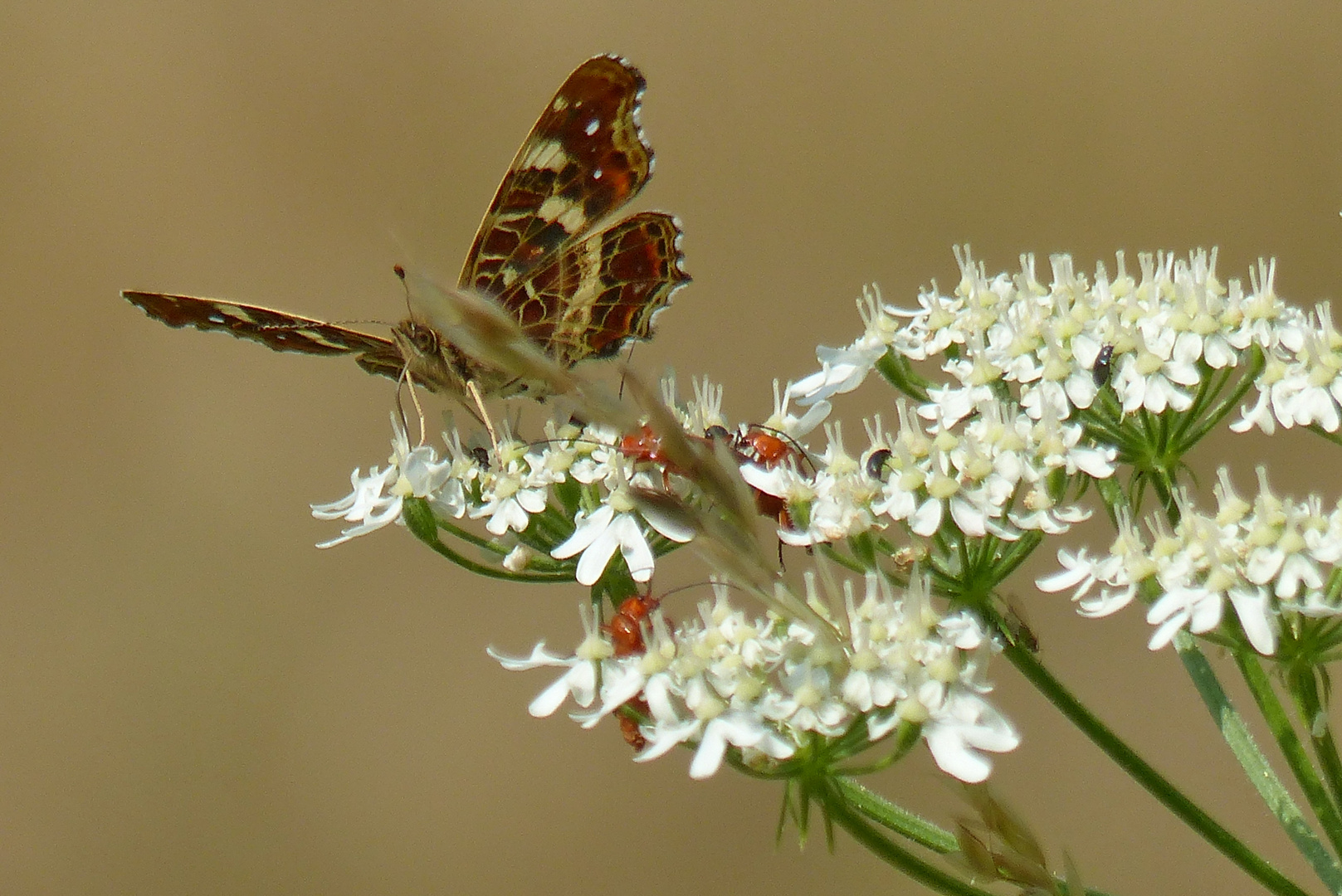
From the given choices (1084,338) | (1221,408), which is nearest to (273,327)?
(1084,338)

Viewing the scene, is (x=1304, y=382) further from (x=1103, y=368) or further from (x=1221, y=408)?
(x=1103, y=368)

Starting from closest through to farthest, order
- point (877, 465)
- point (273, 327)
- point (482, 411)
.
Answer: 1. point (877, 465)
2. point (482, 411)
3. point (273, 327)

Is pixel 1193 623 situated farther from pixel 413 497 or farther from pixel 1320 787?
pixel 413 497

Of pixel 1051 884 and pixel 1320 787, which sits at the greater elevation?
pixel 1320 787

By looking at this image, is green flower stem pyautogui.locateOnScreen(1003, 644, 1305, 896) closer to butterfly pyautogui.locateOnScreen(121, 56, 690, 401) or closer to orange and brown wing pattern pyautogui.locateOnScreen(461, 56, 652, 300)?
butterfly pyautogui.locateOnScreen(121, 56, 690, 401)

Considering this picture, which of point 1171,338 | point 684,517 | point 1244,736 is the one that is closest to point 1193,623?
point 1244,736

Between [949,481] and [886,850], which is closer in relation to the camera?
[886,850]
